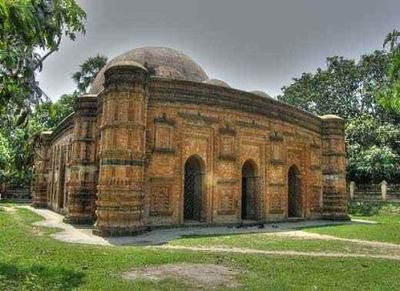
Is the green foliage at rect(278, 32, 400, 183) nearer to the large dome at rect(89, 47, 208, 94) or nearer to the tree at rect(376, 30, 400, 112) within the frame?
the large dome at rect(89, 47, 208, 94)

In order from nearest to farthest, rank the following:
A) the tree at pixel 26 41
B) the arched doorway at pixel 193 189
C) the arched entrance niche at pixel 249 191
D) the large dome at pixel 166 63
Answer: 1. the tree at pixel 26 41
2. the arched doorway at pixel 193 189
3. the arched entrance niche at pixel 249 191
4. the large dome at pixel 166 63

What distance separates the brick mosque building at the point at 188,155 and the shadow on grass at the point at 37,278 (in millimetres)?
4556

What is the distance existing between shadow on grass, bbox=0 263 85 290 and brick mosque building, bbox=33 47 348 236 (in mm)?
4556

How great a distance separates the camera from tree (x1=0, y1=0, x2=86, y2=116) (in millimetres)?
3467

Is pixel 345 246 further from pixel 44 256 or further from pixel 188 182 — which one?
pixel 44 256

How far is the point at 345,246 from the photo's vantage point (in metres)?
10.5

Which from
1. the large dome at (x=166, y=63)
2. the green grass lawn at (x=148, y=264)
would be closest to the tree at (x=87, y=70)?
the large dome at (x=166, y=63)

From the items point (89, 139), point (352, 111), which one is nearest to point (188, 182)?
point (89, 139)

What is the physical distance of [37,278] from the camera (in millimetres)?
6410

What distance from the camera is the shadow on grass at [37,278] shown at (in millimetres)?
5957

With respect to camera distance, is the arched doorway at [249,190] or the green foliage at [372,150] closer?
the arched doorway at [249,190]

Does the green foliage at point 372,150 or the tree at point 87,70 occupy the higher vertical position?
the tree at point 87,70

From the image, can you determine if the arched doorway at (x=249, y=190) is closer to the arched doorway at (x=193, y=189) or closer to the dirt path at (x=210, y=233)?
the dirt path at (x=210, y=233)

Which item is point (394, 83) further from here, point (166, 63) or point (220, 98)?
point (166, 63)
